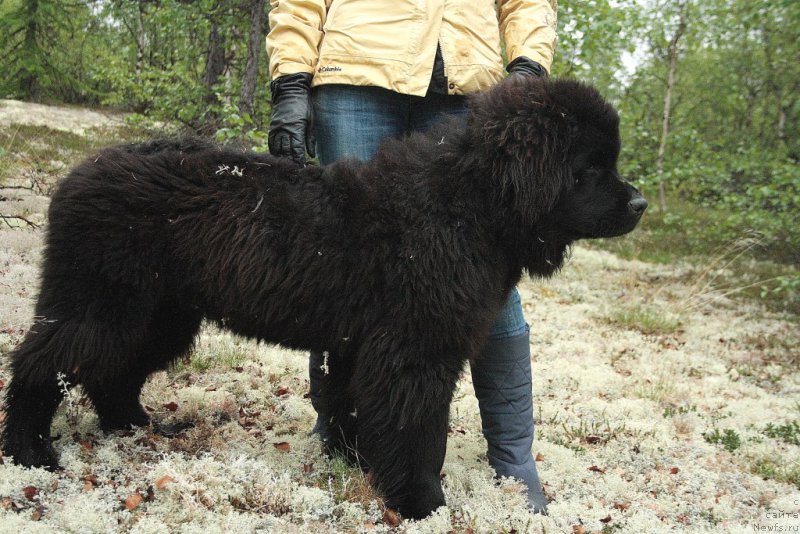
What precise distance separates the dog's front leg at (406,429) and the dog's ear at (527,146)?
782 millimetres

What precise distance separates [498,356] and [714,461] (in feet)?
5.84

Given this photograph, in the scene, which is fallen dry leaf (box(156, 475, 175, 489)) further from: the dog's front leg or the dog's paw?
the dog's front leg

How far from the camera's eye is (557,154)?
2533mm

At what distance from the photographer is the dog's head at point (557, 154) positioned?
2.50 m

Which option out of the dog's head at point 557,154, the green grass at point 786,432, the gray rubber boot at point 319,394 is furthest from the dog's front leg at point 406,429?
the green grass at point 786,432

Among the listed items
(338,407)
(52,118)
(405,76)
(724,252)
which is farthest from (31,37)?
(338,407)

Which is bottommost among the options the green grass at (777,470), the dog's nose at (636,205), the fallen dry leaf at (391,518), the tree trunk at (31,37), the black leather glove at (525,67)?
the green grass at (777,470)

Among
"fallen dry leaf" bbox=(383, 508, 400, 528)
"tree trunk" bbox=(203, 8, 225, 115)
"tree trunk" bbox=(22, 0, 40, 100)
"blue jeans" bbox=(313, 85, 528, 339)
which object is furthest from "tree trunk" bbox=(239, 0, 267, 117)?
"tree trunk" bbox=(22, 0, 40, 100)

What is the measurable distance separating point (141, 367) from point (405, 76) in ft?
6.32

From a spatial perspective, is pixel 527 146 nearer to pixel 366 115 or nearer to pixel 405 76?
pixel 405 76

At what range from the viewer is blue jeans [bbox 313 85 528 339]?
2.86 meters

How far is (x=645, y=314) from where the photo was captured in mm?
7277

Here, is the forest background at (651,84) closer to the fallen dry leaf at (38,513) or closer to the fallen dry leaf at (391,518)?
the fallen dry leaf at (391,518)

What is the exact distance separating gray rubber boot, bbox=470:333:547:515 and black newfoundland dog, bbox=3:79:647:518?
53 cm
